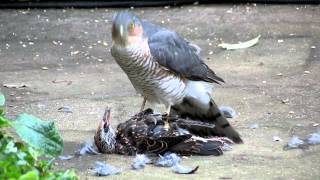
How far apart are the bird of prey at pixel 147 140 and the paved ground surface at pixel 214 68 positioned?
8 centimetres

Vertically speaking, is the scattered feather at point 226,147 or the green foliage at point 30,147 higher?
the green foliage at point 30,147

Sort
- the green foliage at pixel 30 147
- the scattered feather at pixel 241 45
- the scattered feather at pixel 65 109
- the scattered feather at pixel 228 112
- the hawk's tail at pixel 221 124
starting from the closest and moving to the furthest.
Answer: the green foliage at pixel 30 147 → the hawk's tail at pixel 221 124 → the scattered feather at pixel 228 112 → the scattered feather at pixel 65 109 → the scattered feather at pixel 241 45

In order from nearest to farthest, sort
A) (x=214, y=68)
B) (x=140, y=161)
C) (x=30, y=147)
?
(x=30, y=147), (x=140, y=161), (x=214, y=68)

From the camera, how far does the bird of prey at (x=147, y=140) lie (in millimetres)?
5039

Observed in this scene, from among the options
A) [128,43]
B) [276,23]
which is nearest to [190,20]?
[276,23]

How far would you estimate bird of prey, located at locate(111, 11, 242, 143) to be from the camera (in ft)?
16.4

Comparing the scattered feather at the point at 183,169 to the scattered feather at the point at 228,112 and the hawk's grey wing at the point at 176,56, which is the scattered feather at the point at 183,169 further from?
the scattered feather at the point at 228,112

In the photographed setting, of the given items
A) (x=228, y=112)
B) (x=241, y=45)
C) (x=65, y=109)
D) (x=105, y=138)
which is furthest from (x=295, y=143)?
(x=241, y=45)

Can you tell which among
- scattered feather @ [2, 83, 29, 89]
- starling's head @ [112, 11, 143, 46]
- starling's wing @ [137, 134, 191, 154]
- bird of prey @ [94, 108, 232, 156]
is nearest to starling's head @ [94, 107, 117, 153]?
bird of prey @ [94, 108, 232, 156]

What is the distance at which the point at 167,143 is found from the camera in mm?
5039

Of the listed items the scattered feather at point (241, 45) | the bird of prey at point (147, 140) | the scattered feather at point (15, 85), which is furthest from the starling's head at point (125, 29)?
the scattered feather at point (241, 45)

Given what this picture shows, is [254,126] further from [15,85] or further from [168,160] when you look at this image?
[15,85]

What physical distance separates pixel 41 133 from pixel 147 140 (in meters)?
2.19

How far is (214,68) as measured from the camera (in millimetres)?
7215
